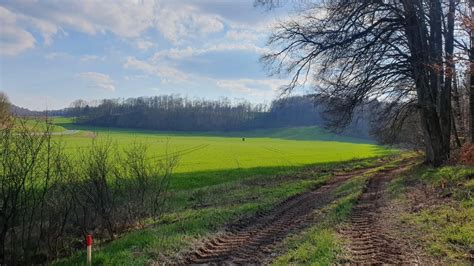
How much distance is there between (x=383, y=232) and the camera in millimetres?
9008

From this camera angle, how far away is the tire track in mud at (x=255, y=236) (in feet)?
26.8

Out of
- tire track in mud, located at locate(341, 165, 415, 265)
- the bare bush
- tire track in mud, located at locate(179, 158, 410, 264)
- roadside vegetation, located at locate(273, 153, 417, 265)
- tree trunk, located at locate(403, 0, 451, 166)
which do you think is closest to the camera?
tire track in mud, located at locate(341, 165, 415, 265)

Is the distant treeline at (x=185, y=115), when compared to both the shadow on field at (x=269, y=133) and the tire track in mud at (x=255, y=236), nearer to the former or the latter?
the shadow on field at (x=269, y=133)

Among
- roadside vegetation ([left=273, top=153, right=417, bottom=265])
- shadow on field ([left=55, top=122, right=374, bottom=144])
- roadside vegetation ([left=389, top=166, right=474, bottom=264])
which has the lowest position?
shadow on field ([left=55, top=122, right=374, bottom=144])

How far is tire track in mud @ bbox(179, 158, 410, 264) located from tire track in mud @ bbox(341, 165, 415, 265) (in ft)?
4.63

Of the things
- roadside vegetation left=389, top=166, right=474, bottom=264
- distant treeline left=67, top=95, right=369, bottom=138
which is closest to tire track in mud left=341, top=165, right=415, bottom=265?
Answer: roadside vegetation left=389, top=166, right=474, bottom=264

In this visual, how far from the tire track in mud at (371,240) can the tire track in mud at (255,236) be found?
141cm

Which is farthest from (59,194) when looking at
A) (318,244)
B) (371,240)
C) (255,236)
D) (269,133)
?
(269,133)

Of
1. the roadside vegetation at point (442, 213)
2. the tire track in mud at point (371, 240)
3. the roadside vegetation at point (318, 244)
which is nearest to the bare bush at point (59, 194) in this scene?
the roadside vegetation at point (318, 244)

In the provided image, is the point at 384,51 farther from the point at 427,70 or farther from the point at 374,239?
the point at 374,239

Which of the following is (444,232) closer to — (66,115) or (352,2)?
(352,2)

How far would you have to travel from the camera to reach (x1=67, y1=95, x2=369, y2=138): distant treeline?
146m

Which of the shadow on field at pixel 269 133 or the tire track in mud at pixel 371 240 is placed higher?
the tire track in mud at pixel 371 240

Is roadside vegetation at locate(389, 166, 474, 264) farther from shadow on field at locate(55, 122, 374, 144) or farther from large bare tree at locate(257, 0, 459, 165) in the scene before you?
shadow on field at locate(55, 122, 374, 144)
